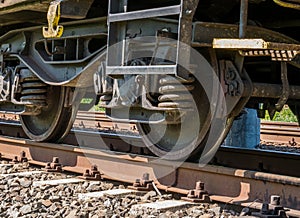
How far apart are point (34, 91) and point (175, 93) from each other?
2435 millimetres

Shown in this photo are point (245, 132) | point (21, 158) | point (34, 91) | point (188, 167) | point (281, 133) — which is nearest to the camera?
point (188, 167)

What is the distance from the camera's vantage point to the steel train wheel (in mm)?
5051

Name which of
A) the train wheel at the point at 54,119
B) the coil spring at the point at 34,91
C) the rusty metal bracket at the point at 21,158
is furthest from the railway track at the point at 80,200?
the coil spring at the point at 34,91

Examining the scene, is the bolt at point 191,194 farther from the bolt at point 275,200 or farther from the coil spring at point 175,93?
the bolt at point 275,200

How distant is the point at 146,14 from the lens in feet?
15.6

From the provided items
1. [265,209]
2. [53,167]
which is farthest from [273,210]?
[53,167]

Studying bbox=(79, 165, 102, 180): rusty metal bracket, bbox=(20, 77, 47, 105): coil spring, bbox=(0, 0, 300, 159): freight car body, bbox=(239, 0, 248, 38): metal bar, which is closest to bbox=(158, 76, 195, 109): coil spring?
bbox=(0, 0, 300, 159): freight car body

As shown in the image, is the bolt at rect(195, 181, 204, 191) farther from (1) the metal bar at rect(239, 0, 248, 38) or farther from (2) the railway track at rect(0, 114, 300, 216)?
(1) the metal bar at rect(239, 0, 248, 38)

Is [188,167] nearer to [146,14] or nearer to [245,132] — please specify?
[146,14]

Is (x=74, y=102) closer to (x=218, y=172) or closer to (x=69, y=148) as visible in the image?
(x=69, y=148)

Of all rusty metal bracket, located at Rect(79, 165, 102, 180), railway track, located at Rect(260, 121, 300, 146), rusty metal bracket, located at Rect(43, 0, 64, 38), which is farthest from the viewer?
railway track, located at Rect(260, 121, 300, 146)

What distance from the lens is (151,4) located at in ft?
18.7

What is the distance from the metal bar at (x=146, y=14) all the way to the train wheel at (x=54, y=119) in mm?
1798

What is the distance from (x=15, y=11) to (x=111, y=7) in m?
1.72
